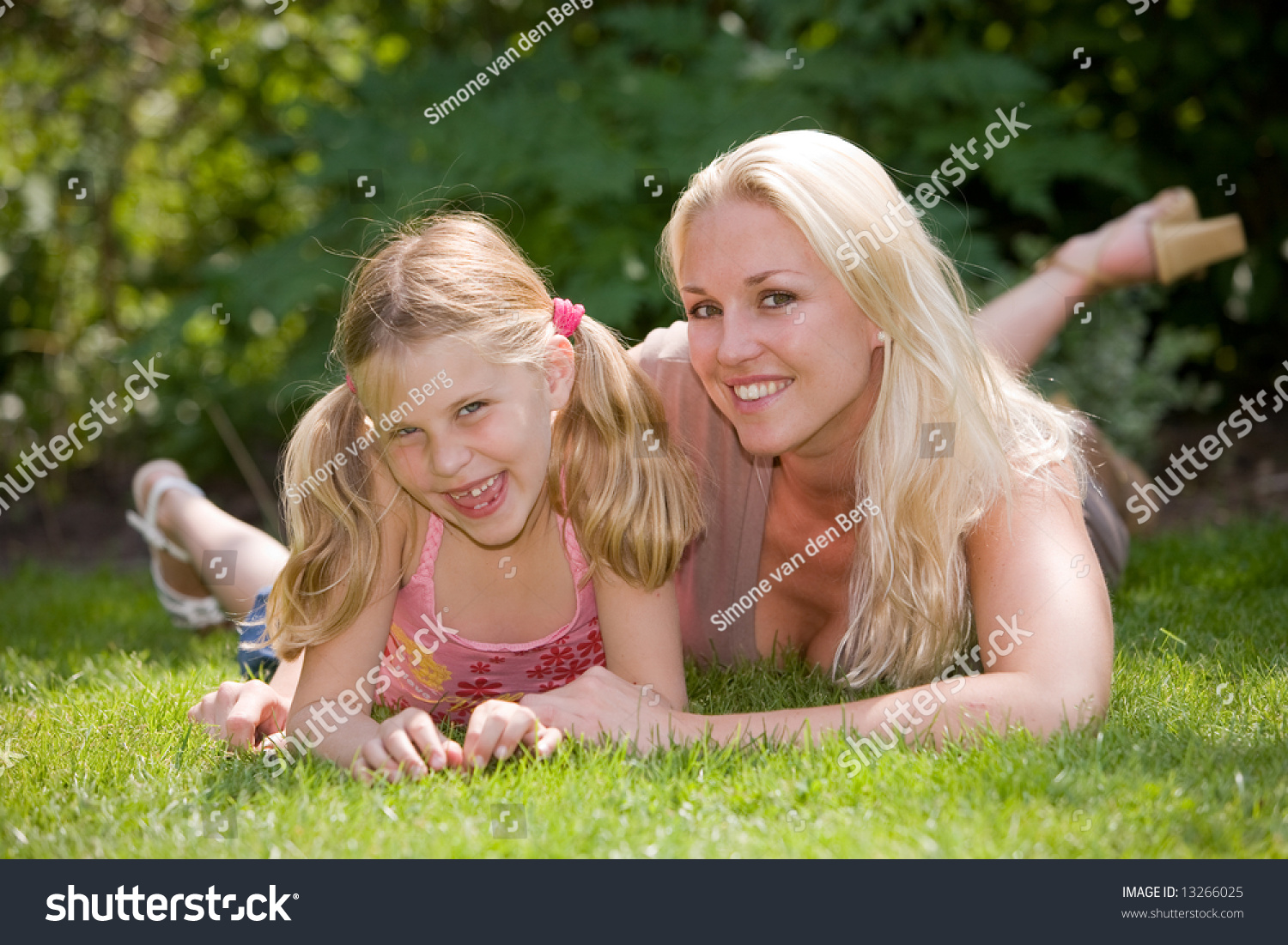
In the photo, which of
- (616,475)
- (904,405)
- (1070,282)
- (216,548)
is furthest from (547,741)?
(1070,282)

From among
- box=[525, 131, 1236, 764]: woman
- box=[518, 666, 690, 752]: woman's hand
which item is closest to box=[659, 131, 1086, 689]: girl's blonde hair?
box=[525, 131, 1236, 764]: woman

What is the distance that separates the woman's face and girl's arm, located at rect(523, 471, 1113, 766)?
0.52 metres

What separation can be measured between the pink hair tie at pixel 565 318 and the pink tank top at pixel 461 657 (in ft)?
1.40

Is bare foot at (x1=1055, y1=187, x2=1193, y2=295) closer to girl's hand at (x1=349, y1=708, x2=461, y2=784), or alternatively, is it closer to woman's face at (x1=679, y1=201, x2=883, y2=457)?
woman's face at (x1=679, y1=201, x2=883, y2=457)

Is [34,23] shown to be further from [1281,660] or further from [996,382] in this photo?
[1281,660]

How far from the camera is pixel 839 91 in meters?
4.95

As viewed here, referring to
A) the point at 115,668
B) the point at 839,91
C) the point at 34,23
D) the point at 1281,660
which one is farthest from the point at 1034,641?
the point at 34,23

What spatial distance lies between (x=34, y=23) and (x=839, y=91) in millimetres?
4074

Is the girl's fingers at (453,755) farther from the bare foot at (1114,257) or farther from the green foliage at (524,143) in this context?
the bare foot at (1114,257)

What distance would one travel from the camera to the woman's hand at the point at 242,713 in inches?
98.0

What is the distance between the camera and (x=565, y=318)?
8.80 ft

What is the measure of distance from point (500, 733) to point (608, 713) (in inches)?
9.1
